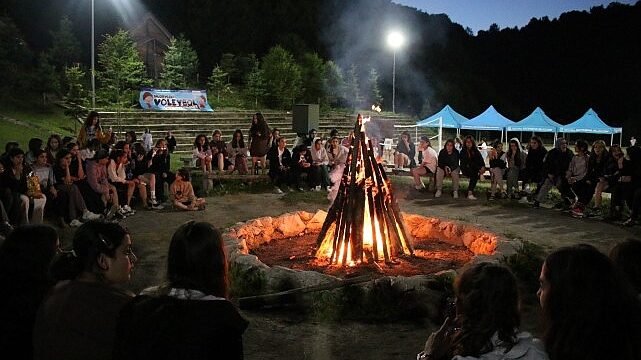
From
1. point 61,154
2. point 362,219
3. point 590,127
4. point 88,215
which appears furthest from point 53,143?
point 590,127

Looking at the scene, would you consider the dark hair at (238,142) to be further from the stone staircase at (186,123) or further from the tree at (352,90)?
the tree at (352,90)

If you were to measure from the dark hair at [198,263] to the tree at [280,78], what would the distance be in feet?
120

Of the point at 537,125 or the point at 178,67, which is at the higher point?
the point at 178,67

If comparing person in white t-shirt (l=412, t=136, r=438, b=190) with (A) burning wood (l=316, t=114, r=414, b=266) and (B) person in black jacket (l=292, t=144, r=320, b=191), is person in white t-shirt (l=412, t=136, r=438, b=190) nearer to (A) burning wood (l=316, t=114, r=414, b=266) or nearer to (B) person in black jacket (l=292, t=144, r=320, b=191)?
(B) person in black jacket (l=292, t=144, r=320, b=191)

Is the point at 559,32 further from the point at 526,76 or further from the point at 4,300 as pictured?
the point at 4,300

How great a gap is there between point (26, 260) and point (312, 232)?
24.5 ft

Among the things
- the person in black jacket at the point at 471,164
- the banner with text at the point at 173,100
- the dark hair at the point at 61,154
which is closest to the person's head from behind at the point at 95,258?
the dark hair at the point at 61,154

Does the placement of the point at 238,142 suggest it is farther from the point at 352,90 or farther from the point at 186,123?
the point at 352,90

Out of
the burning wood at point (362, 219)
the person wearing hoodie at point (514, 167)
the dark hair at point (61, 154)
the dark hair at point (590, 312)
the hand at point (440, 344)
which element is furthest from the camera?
the person wearing hoodie at point (514, 167)

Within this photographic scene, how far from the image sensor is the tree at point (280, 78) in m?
38.7

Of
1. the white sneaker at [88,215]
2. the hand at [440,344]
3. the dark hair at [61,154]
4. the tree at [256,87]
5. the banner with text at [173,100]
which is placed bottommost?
the white sneaker at [88,215]

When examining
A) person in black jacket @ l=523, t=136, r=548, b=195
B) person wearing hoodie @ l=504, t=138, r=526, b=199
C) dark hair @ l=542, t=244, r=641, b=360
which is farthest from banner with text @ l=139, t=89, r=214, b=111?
dark hair @ l=542, t=244, r=641, b=360

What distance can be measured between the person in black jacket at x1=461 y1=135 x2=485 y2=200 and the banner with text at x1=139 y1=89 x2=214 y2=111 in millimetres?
18647

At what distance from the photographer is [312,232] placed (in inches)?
400
